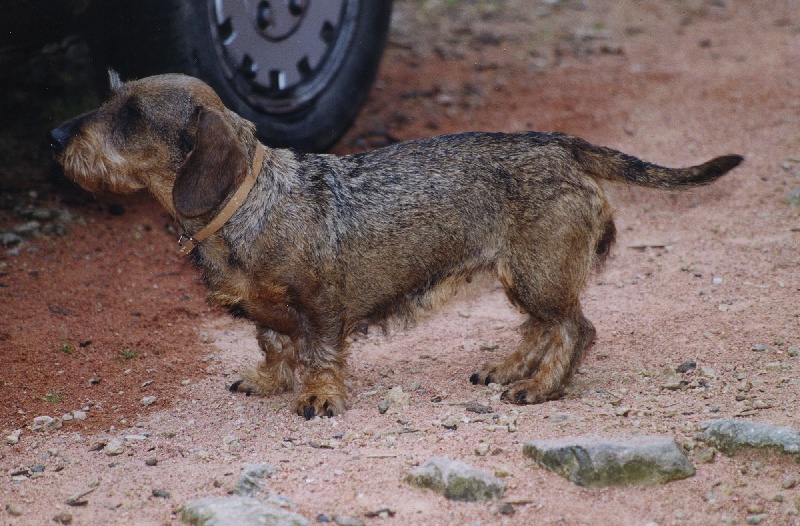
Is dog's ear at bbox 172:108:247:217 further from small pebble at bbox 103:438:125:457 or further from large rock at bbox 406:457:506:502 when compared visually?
large rock at bbox 406:457:506:502

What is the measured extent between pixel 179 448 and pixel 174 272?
2317mm

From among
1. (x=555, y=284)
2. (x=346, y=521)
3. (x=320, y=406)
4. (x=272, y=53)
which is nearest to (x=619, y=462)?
(x=346, y=521)

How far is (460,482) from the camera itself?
12.8 feet

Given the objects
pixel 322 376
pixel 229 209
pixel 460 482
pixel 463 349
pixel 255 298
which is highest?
pixel 229 209

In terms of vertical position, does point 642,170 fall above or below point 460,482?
above

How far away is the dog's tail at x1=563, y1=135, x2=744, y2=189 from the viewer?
5.18 m

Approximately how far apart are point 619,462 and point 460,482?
690mm

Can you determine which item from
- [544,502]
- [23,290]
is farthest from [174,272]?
[544,502]

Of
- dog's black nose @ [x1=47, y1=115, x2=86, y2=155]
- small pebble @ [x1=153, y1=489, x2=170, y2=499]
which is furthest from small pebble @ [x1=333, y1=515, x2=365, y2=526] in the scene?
dog's black nose @ [x1=47, y1=115, x2=86, y2=155]

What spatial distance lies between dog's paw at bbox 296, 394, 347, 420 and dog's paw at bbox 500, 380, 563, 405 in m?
0.92

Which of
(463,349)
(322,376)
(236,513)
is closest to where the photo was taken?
(236,513)

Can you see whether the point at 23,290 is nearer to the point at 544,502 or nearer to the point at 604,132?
the point at 544,502

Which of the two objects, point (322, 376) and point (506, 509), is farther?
point (322, 376)

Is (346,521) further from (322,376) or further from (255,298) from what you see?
(255,298)
